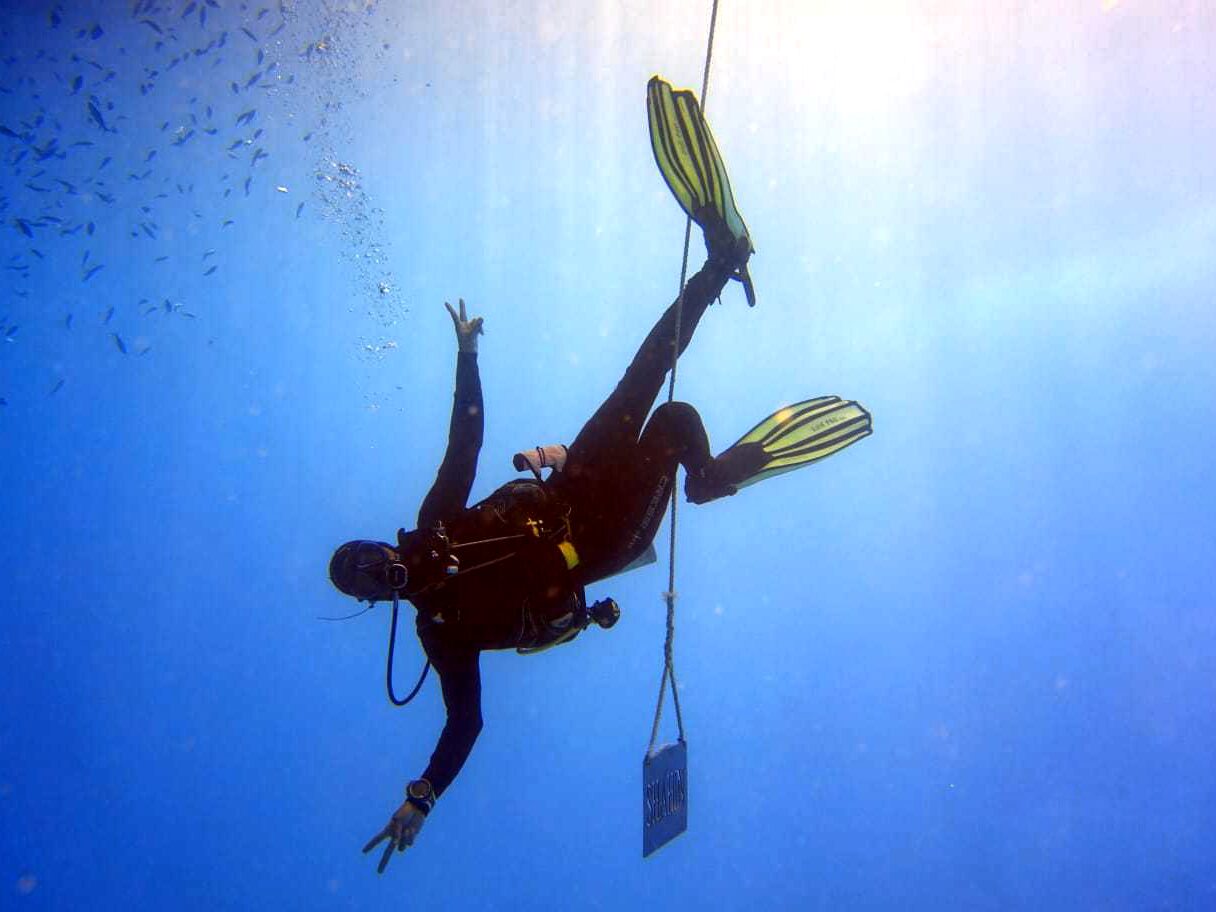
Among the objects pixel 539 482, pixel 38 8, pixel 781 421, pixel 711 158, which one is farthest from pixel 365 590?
pixel 38 8

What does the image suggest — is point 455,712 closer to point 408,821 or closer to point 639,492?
point 408,821

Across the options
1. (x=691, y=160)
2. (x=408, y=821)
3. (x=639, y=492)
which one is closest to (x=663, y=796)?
(x=408, y=821)

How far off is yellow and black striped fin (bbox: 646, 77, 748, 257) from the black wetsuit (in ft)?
1.34

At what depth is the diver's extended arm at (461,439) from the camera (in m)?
3.31

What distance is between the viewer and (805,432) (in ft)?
13.9

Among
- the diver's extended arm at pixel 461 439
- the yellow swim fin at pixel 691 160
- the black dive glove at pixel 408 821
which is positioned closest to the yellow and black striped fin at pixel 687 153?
the yellow swim fin at pixel 691 160

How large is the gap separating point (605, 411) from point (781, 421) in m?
1.28

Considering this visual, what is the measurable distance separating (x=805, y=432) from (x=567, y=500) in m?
1.69

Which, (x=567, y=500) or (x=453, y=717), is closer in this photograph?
(x=453, y=717)

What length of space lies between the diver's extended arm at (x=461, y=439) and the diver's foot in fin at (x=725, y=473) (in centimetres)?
133

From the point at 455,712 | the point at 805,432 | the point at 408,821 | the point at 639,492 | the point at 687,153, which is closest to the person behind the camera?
the point at 408,821

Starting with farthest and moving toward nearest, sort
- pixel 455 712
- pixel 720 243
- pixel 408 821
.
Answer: pixel 720 243 < pixel 455 712 < pixel 408 821

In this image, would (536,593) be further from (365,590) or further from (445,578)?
(365,590)

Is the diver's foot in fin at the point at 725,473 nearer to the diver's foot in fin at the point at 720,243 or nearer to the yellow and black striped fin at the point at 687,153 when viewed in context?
the diver's foot in fin at the point at 720,243
